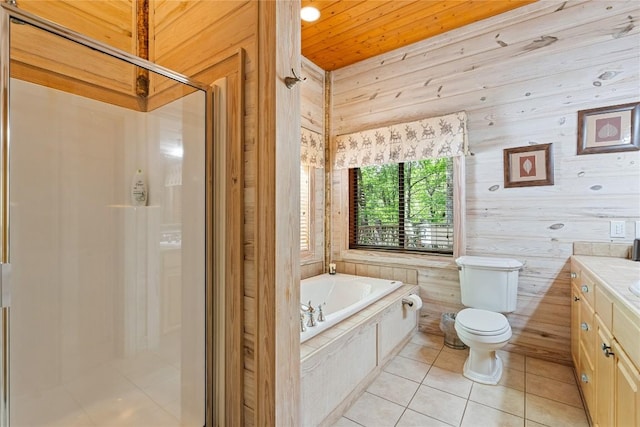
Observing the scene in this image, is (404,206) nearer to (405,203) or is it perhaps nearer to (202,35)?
(405,203)

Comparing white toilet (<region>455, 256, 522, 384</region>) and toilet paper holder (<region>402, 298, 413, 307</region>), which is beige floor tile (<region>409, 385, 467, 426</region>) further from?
toilet paper holder (<region>402, 298, 413, 307</region>)

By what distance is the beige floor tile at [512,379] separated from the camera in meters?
2.06

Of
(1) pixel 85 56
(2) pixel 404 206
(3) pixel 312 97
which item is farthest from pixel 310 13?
(2) pixel 404 206

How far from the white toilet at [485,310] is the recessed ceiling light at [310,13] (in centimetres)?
232

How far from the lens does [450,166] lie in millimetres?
2832

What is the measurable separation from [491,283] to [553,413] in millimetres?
852

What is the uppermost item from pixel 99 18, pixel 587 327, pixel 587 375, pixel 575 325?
pixel 99 18

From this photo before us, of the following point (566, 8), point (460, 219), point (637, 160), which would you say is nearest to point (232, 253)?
point (460, 219)

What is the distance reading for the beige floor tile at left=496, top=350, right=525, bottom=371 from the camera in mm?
2316

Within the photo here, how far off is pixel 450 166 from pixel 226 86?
2.25 m

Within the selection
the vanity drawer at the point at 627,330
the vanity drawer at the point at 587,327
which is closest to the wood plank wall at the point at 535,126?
the vanity drawer at the point at 587,327

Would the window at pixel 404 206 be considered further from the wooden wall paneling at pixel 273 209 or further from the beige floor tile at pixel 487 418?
the wooden wall paneling at pixel 273 209

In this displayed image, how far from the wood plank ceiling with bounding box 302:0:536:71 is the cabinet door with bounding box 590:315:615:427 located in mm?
2358

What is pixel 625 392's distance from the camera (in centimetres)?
107
